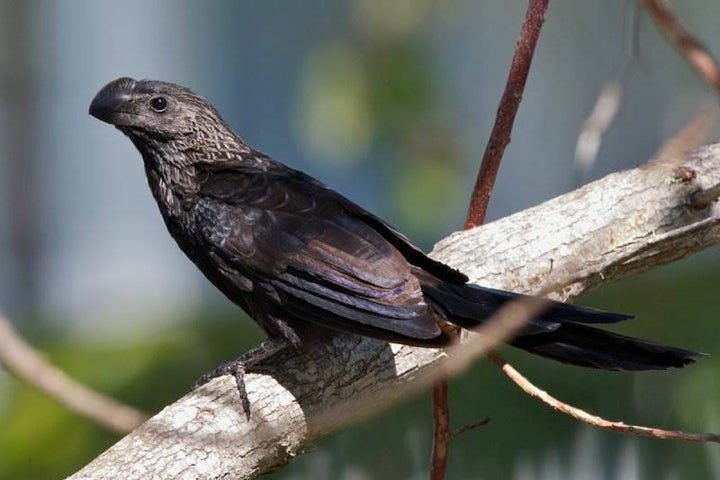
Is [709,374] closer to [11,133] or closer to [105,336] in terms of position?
[105,336]

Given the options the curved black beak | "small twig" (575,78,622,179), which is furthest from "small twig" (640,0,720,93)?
the curved black beak

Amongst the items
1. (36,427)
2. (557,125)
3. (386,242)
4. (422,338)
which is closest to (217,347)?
(36,427)

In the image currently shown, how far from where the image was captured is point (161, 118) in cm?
364

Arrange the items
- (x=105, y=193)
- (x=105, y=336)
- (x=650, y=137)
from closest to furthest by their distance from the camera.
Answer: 1. (x=105, y=336)
2. (x=650, y=137)
3. (x=105, y=193)

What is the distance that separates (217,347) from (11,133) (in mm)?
2979

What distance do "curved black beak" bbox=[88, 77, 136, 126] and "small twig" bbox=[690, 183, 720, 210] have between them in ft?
5.25

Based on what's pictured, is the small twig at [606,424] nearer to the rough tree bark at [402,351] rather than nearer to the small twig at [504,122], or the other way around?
the rough tree bark at [402,351]

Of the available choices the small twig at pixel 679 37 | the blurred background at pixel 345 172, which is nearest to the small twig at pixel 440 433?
the blurred background at pixel 345 172

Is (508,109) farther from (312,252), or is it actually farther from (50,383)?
(50,383)

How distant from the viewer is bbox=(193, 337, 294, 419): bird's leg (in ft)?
9.43

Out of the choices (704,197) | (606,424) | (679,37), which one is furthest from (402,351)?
(679,37)

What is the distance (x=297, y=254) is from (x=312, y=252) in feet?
0.13

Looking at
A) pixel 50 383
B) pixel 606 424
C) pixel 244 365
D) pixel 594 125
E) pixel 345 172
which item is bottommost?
pixel 50 383

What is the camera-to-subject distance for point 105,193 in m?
7.08
